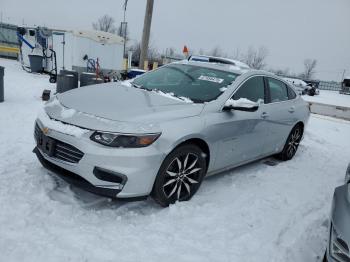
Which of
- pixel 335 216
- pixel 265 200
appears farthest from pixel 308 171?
pixel 335 216

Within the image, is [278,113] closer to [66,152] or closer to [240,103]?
[240,103]

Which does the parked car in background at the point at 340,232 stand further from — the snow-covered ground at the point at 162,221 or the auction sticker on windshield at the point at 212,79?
the auction sticker on windshield at the point at 212,79

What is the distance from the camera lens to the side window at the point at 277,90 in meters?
5.21

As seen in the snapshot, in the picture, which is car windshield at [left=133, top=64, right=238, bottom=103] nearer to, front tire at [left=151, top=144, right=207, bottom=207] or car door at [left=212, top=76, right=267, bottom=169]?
car door at [left=212, top=76, right=267, bottom=169]

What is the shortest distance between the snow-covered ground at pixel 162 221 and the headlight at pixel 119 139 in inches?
31.5

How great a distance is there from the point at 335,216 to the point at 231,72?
2581 millimetres

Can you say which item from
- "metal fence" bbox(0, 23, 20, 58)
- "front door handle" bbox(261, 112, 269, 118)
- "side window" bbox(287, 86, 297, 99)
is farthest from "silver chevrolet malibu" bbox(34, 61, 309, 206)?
"metal fence" bbox(0, 23, 20, 58)

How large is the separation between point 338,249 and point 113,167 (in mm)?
1961

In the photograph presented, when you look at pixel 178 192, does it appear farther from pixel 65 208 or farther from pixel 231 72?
pixel 231 72

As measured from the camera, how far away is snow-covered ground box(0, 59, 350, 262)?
114 inches

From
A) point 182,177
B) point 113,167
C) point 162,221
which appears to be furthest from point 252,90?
point 113,167

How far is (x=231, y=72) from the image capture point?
462 centimetres

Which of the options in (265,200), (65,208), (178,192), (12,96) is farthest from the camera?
(12,96)

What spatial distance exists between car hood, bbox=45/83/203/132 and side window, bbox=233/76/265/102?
823 mm
